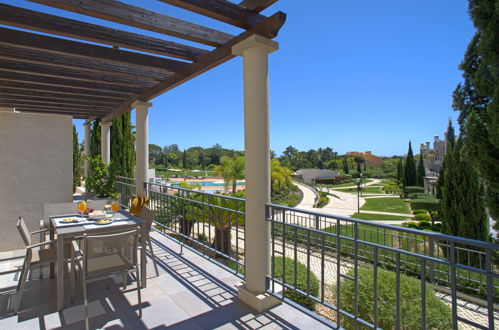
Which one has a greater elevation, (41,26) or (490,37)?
(41,26)

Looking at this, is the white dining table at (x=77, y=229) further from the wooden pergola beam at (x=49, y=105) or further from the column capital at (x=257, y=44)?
the wooden pergola beam at (x=49, y=105)

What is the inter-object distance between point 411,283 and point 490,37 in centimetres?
329

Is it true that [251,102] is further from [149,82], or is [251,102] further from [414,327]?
[414,327]

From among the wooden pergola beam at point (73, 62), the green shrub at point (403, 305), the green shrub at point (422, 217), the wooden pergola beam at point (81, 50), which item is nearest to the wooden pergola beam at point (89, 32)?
the wooden pergola beam at point (81, 50)

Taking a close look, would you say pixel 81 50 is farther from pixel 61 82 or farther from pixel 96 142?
pixel 96 142

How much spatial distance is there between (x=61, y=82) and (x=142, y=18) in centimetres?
266

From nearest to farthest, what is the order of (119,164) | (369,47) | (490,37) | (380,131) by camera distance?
(490,37)
(119,164)
(369,47)
(380,131)

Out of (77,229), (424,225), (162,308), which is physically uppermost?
(77,229)

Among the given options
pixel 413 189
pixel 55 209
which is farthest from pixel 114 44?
pixel 413 189

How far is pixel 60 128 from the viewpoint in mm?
4754

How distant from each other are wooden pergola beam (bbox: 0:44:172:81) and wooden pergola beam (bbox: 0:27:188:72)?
405 mm

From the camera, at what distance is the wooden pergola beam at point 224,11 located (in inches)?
85.4

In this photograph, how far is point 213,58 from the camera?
10.6 feet

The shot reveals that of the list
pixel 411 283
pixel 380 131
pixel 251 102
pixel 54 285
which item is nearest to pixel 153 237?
pixel 54 285
